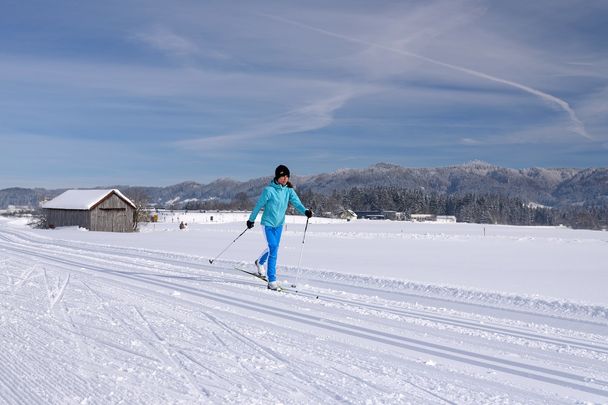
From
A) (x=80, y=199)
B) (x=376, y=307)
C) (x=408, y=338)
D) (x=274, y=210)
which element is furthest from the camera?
(x=80, y=199)

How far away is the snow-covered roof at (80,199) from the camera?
54.5m

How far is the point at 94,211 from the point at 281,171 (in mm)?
48239

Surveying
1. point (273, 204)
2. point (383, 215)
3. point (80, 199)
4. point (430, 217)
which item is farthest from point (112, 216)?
point (430, 217)

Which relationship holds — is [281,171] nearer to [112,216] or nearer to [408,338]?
[408,338]

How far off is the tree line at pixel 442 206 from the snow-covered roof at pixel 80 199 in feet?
297

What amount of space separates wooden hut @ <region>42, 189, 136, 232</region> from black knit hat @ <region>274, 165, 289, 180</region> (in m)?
47.4

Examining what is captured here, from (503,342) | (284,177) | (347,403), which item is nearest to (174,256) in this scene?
(284,177)

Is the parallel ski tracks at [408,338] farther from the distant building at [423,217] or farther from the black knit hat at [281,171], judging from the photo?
the distant building at [423,217]

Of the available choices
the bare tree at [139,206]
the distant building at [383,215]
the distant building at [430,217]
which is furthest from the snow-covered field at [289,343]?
the distant building at [430,217]

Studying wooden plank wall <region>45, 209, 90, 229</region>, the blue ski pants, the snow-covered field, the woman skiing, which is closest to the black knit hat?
the woman skiing

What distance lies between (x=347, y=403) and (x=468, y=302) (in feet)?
21.1

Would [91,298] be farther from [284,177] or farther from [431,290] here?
[431,290]

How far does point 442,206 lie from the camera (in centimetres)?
17512

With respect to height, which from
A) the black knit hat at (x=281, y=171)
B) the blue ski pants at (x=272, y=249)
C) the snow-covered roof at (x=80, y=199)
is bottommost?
the blue ski pants at (x=272, y=249)
